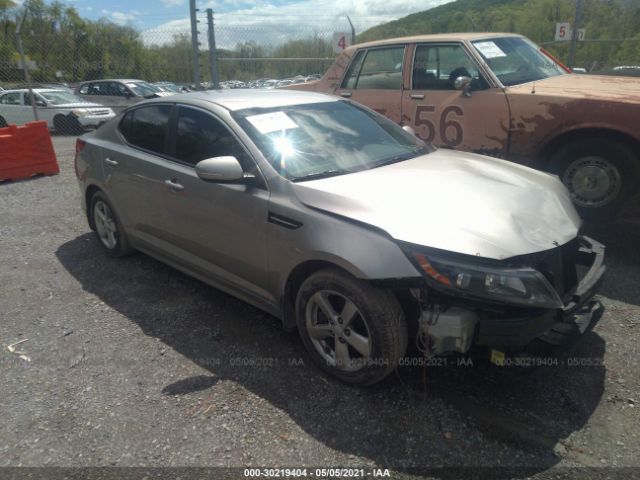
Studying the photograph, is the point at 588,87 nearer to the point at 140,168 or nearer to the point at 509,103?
the point at 509,103

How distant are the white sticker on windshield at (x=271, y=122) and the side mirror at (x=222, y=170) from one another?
392 mm

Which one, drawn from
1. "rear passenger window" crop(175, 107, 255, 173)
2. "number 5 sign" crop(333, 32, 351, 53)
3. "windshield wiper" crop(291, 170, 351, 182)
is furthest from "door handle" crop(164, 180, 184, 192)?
"number 5 sign" crop(333, 32, 351, 53)

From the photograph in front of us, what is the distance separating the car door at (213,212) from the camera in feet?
10.1

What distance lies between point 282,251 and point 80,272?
2616 mm

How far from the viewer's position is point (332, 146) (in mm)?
3324

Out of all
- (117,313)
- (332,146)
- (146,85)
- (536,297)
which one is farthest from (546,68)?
(146,85)

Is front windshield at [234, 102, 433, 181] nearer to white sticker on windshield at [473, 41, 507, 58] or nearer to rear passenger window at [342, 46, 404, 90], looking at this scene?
white sticker on windshield at [473, 41, 507, 58]

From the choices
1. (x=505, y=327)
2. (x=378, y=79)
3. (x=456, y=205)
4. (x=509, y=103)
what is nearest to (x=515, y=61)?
(x=509, y=103)

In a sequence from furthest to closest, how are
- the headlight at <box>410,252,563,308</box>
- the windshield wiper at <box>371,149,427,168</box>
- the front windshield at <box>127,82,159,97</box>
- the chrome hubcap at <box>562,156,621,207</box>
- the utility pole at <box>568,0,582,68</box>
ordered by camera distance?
the front windshield at <box>127,82,159,97</box>, the utility pole at <box>568,0,582,68</box>, the chrome hubcap at <box>562,156,621,207</box>, the windshield wiper at <box>371,149,427,168</box>, the headlight at <box>410,252,563,308</box>

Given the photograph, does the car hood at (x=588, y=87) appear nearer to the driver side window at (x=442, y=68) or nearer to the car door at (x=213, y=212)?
the driver side window at (x=442, y=68)

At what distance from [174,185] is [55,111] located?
42.7 feet

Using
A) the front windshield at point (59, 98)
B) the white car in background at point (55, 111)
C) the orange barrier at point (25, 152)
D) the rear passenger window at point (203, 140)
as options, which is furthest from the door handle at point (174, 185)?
the front windshield at point (59, 98)

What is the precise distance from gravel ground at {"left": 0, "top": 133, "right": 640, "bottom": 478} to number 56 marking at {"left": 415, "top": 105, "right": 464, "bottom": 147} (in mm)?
2203

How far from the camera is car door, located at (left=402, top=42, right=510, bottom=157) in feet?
16.5
